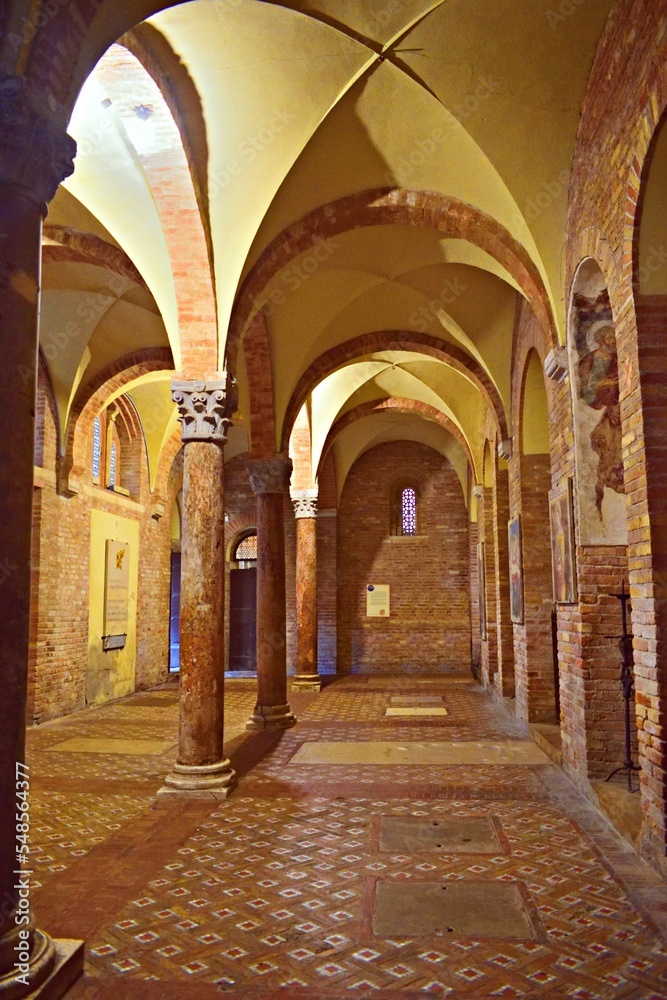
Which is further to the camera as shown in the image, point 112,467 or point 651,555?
point 112,467

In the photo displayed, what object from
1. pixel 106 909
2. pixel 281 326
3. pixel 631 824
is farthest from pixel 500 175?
pixel 106 909

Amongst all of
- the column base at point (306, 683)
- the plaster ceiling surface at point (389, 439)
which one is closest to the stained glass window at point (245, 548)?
the plaster ceiling surface at point (389, 439)

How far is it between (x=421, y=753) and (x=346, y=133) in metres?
5.97

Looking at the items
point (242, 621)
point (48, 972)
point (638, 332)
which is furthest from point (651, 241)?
point (242, 621)

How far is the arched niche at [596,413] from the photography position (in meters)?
6.32

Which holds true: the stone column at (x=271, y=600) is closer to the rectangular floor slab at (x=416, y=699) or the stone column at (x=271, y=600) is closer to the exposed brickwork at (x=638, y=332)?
the rectangular floor slab at (x=416, y=699)

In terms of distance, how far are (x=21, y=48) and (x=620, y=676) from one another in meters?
5.68

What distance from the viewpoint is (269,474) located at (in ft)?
33.0

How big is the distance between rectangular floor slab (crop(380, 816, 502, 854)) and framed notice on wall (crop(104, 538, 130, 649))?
868cm

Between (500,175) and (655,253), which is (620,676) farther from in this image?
(500,175)

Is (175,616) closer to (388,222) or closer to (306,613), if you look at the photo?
(306,613)

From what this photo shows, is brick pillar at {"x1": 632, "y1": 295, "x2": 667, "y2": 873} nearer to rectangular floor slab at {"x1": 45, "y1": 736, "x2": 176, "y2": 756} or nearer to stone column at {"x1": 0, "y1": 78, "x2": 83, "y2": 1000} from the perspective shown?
stone column at {"x1": 0, "y1": 78, "x2": 83, "y2": 1000}

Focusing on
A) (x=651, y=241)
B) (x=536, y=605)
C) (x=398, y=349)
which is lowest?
(x=536, y=605)

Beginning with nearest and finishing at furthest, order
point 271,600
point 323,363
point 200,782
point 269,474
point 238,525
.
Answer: point 200,782 < point 271,600 < point 269,474 < point 323,363 < point 238,525
